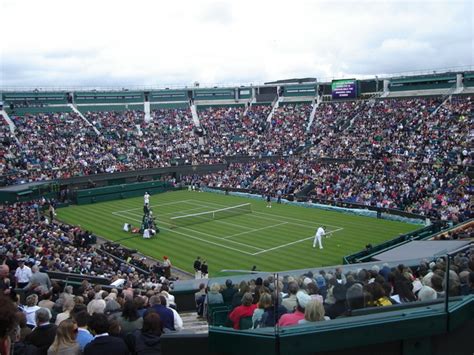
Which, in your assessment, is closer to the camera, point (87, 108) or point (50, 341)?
point (50, 341)

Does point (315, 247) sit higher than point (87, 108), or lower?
lower

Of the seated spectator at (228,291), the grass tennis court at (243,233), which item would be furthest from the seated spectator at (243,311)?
the grass tennis court at (243,233)

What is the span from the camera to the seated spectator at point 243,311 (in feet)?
19.0

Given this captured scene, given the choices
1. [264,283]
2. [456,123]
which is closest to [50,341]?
[264,283]

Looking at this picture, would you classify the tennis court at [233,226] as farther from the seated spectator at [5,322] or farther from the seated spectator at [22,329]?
the seated spectator at [5,322]

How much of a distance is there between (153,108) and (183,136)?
30.4 ft

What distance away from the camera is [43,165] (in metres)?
47.4

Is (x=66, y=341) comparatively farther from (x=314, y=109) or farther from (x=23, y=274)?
(x=314, y=109)

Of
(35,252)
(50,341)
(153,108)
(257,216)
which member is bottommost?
(257,216)

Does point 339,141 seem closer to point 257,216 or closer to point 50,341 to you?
point 257,216

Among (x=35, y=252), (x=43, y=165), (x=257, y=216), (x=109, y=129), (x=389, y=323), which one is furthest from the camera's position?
(x=109, y=129)

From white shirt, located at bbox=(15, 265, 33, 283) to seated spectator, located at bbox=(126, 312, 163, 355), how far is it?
8610 mm

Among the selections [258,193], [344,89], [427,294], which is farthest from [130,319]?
[344,89]

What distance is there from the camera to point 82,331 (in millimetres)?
5523
